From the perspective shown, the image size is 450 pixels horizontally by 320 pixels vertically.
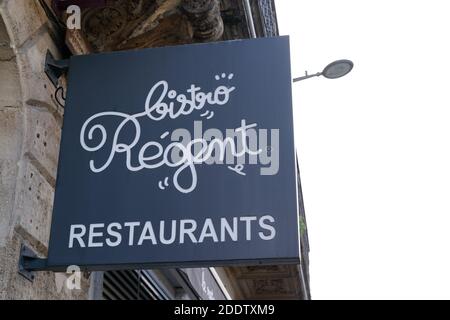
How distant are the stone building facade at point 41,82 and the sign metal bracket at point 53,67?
0.03 m

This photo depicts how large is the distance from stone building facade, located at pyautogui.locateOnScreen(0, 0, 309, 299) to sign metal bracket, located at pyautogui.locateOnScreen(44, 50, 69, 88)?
3 centimetres

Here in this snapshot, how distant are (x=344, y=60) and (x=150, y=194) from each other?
19.6ft

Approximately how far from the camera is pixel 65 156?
3.74 m

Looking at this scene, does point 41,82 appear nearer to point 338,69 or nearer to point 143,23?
point 143,23

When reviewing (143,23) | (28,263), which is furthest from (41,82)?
(28,263)

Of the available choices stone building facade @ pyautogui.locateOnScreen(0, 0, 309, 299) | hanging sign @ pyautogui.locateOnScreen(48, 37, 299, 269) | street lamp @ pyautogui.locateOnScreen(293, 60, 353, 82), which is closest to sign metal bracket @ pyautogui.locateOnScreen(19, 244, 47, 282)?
stone building facade @ pyautogui.locateOnScreen(0, 0, 309, 299)

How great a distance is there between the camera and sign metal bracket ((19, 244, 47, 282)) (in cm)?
370

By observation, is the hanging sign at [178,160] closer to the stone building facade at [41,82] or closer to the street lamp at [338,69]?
the stone building facade at [41,82]

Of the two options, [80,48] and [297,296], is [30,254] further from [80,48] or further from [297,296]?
[297,296]

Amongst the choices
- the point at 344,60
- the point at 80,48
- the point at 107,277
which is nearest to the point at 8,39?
the point at 80,48

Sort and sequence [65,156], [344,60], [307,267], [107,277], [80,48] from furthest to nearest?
[307,267] < [344,60] < [107,277] < [80,48] < [65,156]

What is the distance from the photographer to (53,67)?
A: 445cm

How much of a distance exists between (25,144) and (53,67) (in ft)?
2.19

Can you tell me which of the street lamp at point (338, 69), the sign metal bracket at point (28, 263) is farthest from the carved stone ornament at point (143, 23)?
the street lamp at point (338, 69)
